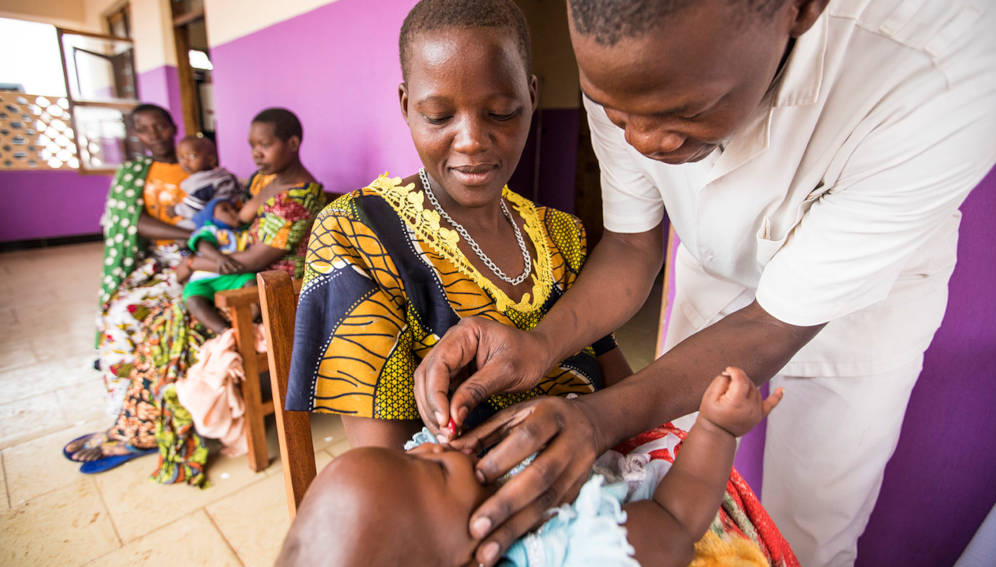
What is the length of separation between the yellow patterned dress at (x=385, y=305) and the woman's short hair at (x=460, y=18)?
34cm

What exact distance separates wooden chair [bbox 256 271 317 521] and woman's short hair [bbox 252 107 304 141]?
210cm

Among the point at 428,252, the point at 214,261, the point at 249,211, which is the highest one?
the point at 428,252

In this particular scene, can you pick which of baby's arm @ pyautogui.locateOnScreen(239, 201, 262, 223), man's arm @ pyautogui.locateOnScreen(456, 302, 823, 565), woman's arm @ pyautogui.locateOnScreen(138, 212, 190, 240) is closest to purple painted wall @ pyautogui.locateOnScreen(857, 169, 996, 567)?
man's arm @ pyautogui.locateOnScreen(456, 302, 823, 565)

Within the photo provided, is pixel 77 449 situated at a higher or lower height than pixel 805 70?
lower

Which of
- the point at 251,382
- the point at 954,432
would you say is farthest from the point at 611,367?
the point at 251,382

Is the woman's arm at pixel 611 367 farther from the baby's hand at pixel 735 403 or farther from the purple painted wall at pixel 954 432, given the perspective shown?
the purple painted wall at pixel 954 432

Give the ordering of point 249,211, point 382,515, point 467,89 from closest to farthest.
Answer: point 382,515 → point 467,89 → point 249,211

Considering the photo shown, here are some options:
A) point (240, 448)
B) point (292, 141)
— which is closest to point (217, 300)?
point (240, 448)

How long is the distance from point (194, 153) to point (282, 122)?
2.82 feet

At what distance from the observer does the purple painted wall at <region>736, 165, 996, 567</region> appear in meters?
1.58

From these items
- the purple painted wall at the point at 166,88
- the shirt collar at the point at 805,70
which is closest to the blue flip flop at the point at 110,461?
the shirt collar at the point at 805,70

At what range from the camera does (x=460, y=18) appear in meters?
1.04

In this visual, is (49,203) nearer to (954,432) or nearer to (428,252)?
(428,252)

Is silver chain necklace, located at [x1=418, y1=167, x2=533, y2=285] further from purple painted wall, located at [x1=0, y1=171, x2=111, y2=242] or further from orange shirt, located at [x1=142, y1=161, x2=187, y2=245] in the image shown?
purple painted wall, located at [x1=0, y1=171, x2=111, y2=242]
